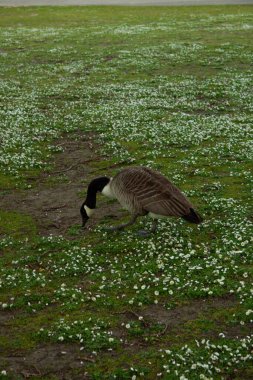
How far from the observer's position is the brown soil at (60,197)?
16422 millimetres

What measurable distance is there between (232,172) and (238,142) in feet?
13.1

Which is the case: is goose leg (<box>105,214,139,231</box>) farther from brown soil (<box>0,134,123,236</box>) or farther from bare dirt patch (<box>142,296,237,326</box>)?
bare dirt patch (<box>142,296,237,326</box>)

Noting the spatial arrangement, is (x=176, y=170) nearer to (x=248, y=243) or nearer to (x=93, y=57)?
(x=248, y=243)

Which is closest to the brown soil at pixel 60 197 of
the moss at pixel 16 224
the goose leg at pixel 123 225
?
the moss at pixel 16 224

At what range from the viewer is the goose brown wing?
44.5ft

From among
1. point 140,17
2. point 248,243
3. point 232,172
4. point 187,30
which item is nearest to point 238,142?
point 232,172

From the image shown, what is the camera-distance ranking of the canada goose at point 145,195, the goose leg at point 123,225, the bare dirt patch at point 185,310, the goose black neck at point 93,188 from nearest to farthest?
1. the bare dirt patch at point 185,310
2. the canada goose at point 145,195
3. the goose leg at point 123,225
4. the goose black neck at point 93,188

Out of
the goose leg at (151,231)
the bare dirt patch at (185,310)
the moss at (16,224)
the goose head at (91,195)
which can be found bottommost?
the bare dirt patch at (185,310)

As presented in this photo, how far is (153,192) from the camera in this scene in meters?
14.0

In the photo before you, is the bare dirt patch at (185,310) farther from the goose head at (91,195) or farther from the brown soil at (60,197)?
the brown soil at (60,197)

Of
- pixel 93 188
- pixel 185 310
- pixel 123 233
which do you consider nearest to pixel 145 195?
pixel 123 233

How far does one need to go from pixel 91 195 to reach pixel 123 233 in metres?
1.58

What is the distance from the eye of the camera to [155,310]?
11.4 metres

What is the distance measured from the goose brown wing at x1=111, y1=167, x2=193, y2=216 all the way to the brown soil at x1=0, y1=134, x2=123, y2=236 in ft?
7.85
